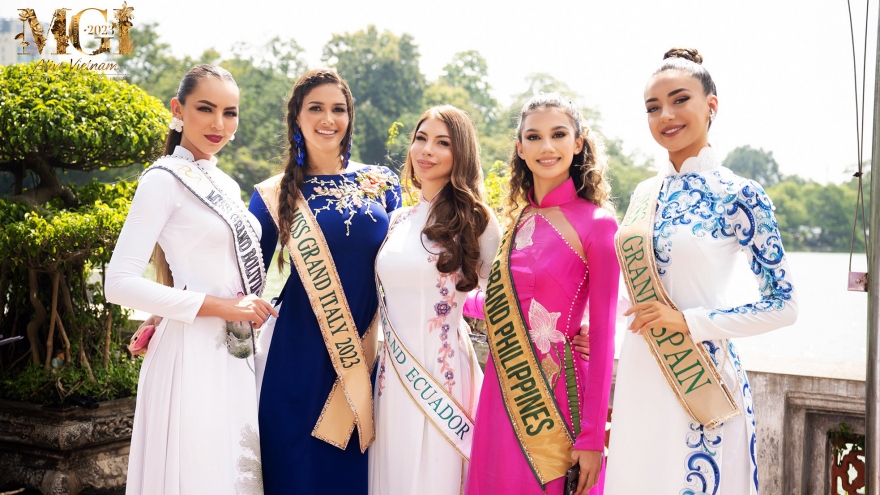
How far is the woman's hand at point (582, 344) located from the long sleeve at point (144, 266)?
3.81ft

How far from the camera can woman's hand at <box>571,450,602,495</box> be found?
246 centimetres

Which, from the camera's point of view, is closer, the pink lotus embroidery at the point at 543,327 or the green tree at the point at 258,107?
the pink lotus embroidery at the point at 543,327

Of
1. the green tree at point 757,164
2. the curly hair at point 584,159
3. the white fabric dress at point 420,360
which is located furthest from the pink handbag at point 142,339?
the green tree at point 757,164

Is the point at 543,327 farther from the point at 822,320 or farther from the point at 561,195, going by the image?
the point at 822,320

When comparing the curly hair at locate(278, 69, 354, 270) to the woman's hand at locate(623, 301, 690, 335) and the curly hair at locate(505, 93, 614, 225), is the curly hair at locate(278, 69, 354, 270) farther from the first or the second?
the woman's hand at locate(623, 301, 690, 335)

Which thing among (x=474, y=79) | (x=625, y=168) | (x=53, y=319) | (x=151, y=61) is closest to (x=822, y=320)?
(x=625, y=168)

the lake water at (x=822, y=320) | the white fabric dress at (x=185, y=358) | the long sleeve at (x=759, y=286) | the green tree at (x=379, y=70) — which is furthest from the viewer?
the green tree at (x=379, y=70)

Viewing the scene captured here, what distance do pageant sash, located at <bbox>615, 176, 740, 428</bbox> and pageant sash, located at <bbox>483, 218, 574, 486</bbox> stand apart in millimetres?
364

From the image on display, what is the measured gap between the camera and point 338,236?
3031mm

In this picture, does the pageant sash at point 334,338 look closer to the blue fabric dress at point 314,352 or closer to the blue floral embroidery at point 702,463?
the blue fabric dress at point 314,352

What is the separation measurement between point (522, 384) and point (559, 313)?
0.81ft

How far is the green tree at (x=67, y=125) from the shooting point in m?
4.08

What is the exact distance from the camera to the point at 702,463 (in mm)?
2289

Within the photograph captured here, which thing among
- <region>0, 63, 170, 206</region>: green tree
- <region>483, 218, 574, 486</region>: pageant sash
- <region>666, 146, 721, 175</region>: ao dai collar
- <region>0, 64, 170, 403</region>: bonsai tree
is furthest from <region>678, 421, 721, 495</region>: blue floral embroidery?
<region>0, 63, 170, 206</region>: green tree
